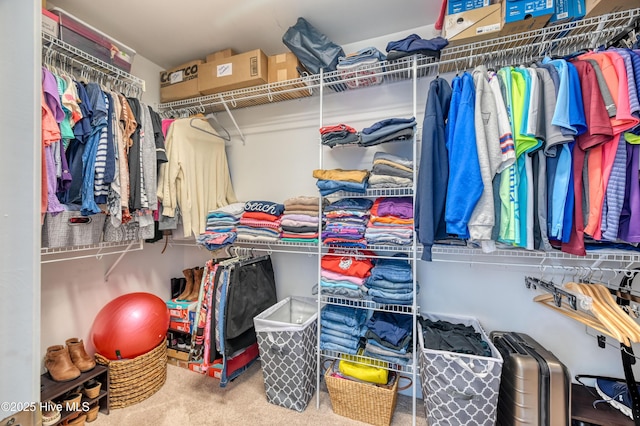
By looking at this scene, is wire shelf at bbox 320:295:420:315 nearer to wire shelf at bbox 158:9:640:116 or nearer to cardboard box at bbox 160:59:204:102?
wire shelf at bbox 158:9:640:116

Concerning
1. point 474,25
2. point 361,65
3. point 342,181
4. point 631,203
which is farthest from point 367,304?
point 474,25

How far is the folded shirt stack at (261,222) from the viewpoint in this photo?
1.89 meters

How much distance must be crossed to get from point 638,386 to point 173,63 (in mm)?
3672

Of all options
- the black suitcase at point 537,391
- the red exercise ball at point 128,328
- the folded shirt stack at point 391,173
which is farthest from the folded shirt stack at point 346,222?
the red exercise ball at point 128,328

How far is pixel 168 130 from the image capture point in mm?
2025

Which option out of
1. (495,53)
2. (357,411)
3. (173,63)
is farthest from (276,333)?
(173,63)

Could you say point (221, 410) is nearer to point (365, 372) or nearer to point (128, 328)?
point (128, 328)

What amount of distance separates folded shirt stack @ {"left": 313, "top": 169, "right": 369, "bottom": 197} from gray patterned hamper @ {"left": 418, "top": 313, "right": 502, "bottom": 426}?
3.08ft

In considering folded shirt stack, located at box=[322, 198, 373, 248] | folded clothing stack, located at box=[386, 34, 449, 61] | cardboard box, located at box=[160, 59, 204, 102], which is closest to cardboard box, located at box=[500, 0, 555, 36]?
folded clothing stack, located at box=[386, 34, 449, 61]

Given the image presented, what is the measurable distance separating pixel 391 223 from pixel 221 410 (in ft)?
5.01

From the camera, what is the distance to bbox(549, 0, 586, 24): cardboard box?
1298 mm

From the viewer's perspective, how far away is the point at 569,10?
4.29 ft

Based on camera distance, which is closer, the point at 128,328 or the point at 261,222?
the point at 128,328

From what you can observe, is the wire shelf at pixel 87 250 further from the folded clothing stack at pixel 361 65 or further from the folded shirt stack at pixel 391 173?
the folded clothing stack at pixel 361 65
